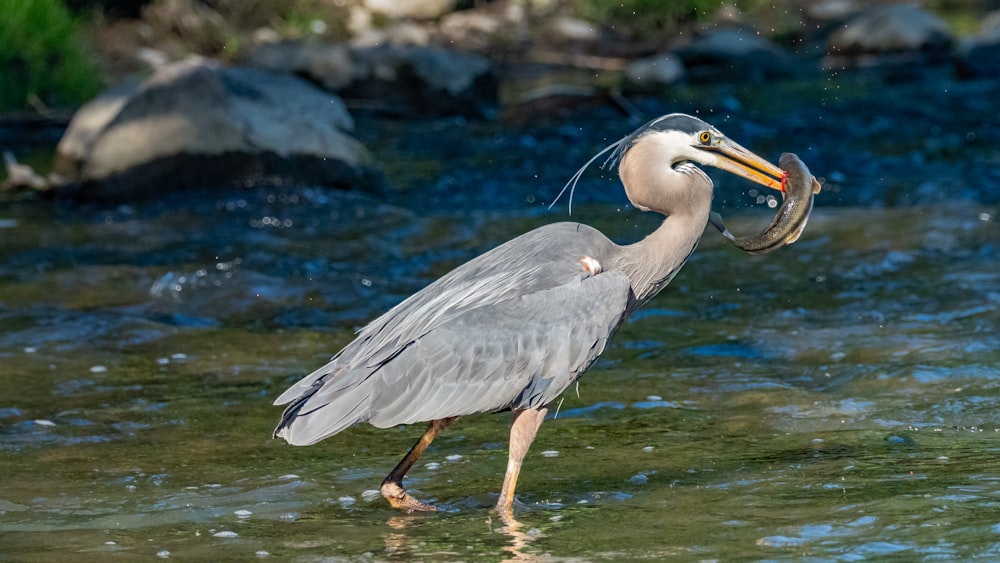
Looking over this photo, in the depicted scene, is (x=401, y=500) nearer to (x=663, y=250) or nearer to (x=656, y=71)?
(x=663, y=250)

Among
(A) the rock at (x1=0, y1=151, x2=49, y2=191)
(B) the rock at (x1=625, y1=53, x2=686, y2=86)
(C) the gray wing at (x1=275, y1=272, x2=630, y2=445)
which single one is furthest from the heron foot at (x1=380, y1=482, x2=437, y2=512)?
(B) the rock at (x1=625, y1=53, x2=686, y2=86)

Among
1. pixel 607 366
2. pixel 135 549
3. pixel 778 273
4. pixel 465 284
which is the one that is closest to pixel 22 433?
pixel 135 549

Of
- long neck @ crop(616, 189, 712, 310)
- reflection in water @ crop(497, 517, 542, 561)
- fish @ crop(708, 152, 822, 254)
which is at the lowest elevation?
reflection in water @ crop(497, 517, 542, 561)

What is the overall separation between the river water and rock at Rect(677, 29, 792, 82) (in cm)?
686

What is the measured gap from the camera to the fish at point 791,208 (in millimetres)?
5305

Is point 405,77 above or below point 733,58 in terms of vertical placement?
below

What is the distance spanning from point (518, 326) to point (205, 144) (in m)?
7.27

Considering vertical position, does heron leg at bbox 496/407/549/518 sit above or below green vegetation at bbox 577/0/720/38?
below

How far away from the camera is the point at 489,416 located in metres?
6.89

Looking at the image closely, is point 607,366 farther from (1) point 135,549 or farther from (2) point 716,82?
(2) point 716,82

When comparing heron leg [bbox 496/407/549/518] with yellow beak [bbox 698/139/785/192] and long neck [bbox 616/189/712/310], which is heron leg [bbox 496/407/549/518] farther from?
yellow beak [bbox 698/139/785/192]

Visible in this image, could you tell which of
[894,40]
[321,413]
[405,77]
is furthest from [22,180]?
[894,40]

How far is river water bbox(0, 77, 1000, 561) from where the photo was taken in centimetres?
479

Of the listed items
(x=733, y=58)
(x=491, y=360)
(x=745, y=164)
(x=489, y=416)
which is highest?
(x=733, y=58)
